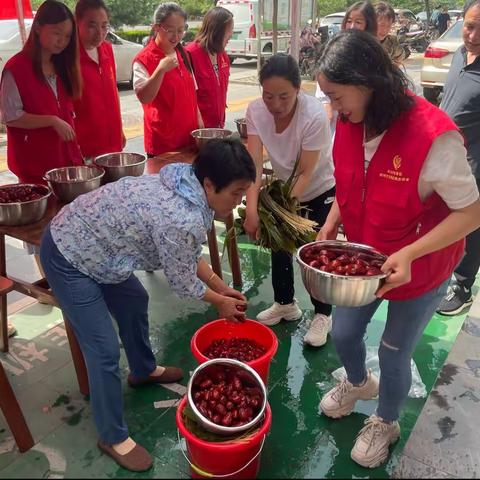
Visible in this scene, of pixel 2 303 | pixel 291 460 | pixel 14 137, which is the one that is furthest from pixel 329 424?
pixel 14 137

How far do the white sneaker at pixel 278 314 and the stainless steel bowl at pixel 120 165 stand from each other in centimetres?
129

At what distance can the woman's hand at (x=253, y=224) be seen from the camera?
8.73ft

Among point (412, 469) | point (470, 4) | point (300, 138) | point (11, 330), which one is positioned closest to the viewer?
point (412, 469)

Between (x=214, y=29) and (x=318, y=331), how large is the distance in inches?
98.6

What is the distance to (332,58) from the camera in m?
1.60

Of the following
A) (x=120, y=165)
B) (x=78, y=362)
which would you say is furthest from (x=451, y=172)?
(x=120, y=165)

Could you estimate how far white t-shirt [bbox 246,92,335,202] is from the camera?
261 centimetres

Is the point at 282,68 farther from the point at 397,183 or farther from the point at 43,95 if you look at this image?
the point at 43,95

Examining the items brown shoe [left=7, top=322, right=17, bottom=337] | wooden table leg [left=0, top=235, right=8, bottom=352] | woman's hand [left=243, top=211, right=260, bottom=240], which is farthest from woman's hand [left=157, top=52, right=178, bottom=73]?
brown shoe [left=7, top=322, right=17, bottom=337]

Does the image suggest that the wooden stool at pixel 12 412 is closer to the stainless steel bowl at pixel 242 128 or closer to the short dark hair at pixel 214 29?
the stainless steel bowl at pixel 242 128

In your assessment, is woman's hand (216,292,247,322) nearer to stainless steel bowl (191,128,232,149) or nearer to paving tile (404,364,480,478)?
paving tile (404,364,480,478)

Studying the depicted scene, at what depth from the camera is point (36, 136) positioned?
2773mm

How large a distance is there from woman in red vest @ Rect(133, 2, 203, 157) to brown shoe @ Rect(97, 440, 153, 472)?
2240 mm

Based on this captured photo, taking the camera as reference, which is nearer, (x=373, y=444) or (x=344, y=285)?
(x=344, y=285)
